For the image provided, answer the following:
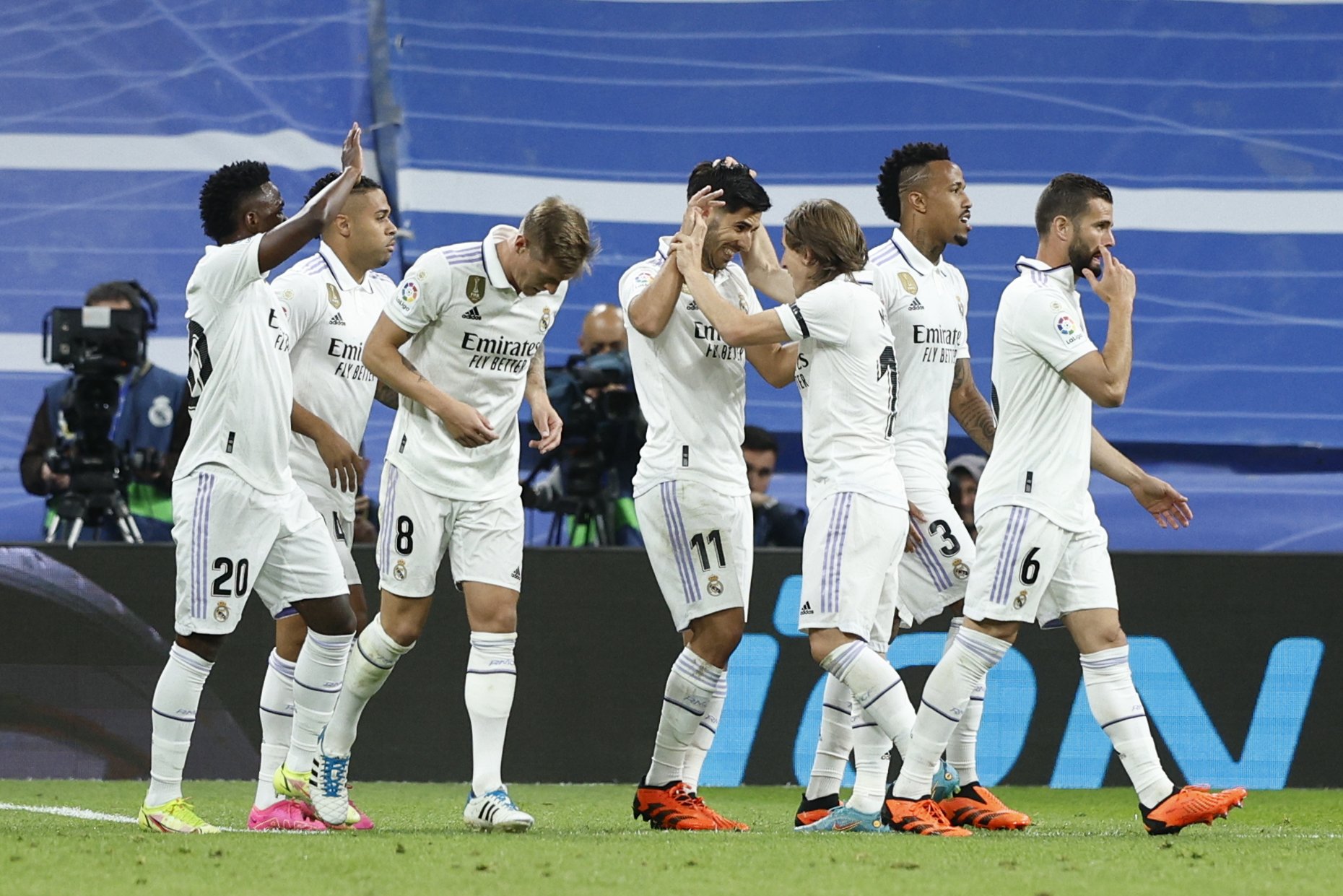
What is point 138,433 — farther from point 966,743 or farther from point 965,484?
point 966,743

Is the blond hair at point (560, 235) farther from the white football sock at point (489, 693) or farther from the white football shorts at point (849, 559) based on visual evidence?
the white football sock at point (489, 693)

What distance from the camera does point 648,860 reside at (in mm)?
4434

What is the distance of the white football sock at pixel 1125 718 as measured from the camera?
16.8 ft

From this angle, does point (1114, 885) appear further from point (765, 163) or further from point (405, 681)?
point (765, 163)

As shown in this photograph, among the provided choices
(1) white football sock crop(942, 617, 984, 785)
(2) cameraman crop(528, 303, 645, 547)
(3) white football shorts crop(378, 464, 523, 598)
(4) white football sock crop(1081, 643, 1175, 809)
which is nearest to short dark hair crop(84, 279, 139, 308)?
(2) cameraman crop(528, 303, 645, 547)

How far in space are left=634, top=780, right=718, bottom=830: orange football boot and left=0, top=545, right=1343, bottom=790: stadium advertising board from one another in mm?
1965

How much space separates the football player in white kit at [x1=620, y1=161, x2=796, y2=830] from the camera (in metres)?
5.49

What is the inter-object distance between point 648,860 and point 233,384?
6.45 feet

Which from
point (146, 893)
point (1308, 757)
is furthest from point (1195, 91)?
point (146, 893)

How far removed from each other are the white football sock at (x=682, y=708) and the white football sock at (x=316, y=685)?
1038mm

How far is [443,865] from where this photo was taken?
4.23 metres

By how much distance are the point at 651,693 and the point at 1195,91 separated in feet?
18.0

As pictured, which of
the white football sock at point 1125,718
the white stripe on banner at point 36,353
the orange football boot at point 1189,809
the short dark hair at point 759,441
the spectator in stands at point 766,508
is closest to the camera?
the orange football boot at point 1189,809

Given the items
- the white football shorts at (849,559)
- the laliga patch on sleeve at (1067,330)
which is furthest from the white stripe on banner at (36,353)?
the laliga patch on sleeve at (1067,330)
